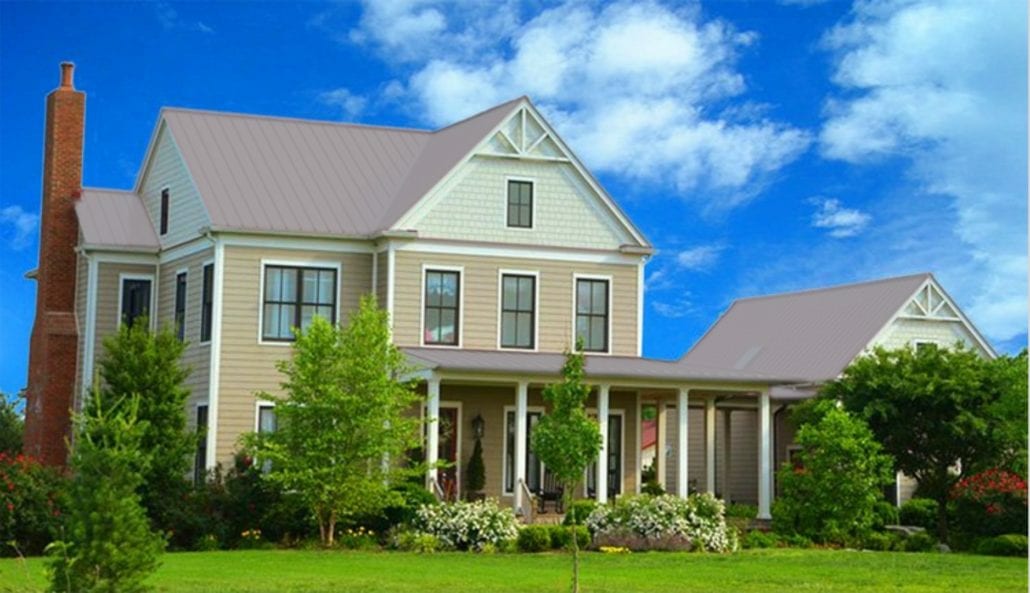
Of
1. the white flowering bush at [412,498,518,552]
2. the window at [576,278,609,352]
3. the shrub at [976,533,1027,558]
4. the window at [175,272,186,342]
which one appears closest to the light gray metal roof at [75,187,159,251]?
the window at [175,272,186,342]

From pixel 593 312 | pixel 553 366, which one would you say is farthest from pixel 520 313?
pixel 553 366

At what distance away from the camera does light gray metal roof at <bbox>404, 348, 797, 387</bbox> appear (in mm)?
35625

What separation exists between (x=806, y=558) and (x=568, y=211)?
12.3 m

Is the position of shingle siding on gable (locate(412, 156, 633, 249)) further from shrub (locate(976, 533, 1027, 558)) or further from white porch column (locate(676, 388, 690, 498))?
shrub (locate(976, 533, 1027, 558))

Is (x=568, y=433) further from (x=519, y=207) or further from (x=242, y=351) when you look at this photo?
(x=519, y=207)

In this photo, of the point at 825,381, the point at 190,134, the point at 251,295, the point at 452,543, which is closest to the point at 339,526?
the point at 452,543

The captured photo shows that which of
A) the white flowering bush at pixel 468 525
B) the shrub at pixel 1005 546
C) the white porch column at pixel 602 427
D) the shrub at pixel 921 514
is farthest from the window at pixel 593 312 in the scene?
the shrub at pixel 1005 546

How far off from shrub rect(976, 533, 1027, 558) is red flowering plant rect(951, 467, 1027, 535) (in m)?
1.13

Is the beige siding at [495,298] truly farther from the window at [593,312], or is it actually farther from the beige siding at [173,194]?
the beige siding at [173,194]

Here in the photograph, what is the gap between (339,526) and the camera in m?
33.9

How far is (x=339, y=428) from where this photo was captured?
107ft

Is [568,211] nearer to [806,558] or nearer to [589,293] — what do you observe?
[589,293]

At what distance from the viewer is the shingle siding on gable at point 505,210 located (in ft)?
127

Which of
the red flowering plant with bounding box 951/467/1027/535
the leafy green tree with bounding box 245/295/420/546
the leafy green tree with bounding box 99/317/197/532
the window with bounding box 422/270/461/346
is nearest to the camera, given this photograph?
the leafy green tree with bounding box 99/317/197/532
